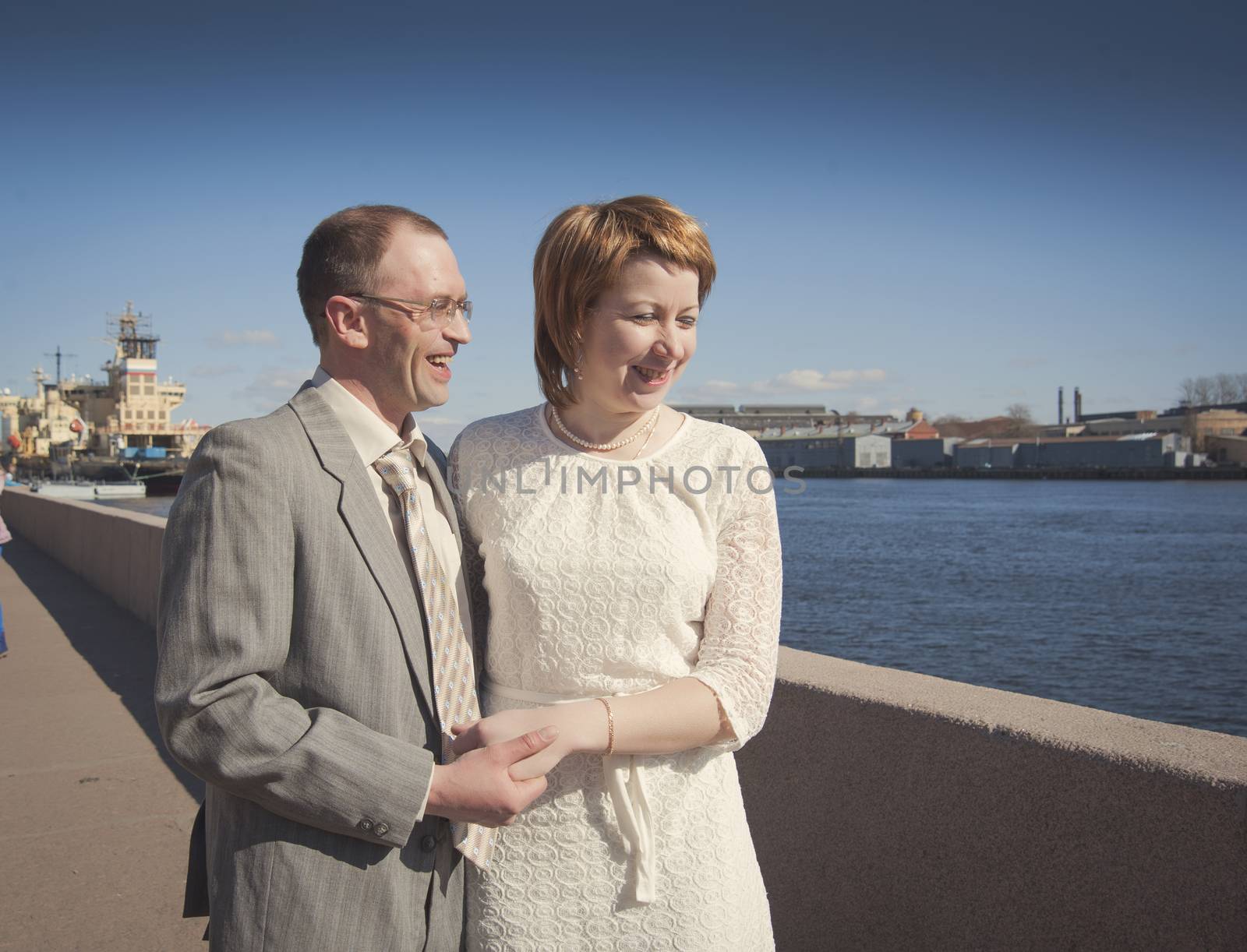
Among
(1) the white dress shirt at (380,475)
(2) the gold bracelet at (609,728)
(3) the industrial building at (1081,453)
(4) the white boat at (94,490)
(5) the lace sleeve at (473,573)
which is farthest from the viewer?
(3) the industrial building at (1081,453)

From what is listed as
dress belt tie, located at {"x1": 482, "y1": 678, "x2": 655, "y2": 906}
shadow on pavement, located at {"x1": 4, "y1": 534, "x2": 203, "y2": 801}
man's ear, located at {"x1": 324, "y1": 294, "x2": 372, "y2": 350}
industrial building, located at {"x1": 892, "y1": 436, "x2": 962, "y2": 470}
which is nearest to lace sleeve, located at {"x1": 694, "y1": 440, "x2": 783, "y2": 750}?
dress belt tie, located at {"x1": 482, "y1": 678, "x2": 655, "y2": 906}

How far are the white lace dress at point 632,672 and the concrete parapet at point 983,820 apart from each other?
25.9 inches

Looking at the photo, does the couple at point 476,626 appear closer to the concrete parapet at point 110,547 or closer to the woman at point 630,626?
the woman at point 630,626

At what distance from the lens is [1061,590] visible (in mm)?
30797

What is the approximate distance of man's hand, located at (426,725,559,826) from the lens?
147cm

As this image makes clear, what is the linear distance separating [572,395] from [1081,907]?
1.41 meters

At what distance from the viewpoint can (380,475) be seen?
1.72 meters

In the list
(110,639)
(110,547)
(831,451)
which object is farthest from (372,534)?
(831,451)

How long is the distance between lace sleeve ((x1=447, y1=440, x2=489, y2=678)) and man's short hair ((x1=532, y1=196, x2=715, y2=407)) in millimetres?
310

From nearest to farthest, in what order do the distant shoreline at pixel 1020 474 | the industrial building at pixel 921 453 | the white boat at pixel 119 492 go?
the white boat at pixel 119 492 → the distant shoreline at pixel 1020 474 → the industrial building at pixel 921 453

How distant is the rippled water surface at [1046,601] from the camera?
18469mm

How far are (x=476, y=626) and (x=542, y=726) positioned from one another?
36 cm

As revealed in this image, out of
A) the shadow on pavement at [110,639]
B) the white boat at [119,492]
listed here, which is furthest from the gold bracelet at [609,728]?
the white boat at [119,492]

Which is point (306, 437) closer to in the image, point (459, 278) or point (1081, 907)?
point (459, 278)
